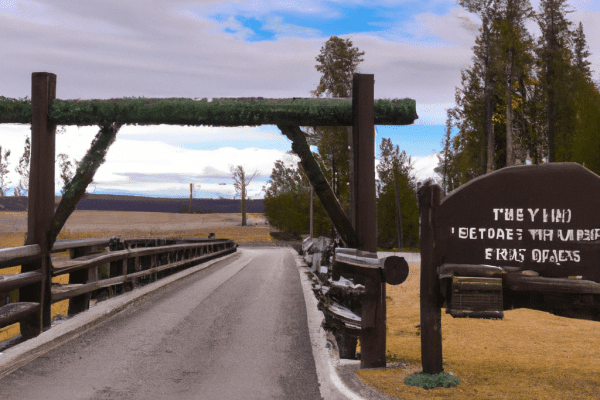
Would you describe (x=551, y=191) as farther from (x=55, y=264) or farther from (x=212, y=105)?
(x=55, y=264)

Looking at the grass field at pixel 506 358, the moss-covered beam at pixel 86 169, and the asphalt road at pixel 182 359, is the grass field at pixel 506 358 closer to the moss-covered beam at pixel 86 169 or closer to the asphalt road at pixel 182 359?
the asphalt road at pixel 182 359

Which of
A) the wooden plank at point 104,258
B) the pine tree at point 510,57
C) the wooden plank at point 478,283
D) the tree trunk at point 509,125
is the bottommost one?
the wooden plank at point 104,258

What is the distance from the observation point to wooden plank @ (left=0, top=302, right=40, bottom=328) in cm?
539

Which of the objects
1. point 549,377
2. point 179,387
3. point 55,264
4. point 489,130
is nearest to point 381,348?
point 549,377

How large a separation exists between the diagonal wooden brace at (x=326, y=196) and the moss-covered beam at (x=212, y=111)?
36 cm

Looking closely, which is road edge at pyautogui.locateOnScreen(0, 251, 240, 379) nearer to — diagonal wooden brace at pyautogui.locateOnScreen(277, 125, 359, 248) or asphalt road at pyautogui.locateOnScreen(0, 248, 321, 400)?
asphalt road at pyautogui.locateOnScreen(0, 248, 321, 400)

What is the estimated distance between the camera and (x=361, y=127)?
5.43 m

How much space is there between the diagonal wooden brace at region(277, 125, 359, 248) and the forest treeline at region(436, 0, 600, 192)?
28923mm

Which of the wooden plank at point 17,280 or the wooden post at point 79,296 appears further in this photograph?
the wooden post at point 79,296

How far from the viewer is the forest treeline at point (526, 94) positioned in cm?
3338

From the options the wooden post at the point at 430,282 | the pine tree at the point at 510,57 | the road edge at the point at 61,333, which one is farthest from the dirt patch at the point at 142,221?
the wooden post at the point at 430,282

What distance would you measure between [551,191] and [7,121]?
631 centimetres

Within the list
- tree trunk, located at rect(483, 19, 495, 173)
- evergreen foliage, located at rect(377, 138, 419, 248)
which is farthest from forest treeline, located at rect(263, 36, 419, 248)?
tree trunk, located at rect(483, 19, 495, 173)

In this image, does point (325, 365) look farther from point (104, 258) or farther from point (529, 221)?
point (104, 258)
